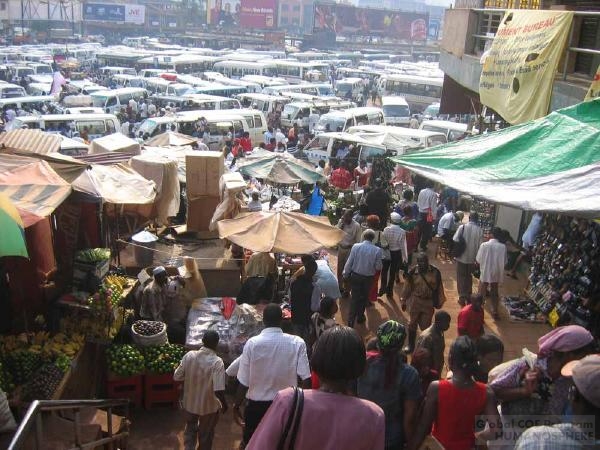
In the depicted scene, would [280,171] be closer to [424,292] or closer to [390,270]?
[390,270]

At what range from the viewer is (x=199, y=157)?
378 inches

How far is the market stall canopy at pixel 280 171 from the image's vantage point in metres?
10.8

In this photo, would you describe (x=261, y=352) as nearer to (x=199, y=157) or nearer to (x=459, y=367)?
(x=459, y=367)

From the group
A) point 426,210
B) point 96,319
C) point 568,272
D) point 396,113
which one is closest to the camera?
point 96,319

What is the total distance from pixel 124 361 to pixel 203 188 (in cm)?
442

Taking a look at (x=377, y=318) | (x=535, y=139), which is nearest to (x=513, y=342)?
(x=377, y=318)

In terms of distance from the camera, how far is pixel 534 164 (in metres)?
4.51

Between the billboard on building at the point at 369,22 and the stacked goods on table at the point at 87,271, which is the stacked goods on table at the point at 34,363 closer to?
the stacked goods on table at the point at 87,271

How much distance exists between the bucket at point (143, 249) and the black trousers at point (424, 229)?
16.2 ft

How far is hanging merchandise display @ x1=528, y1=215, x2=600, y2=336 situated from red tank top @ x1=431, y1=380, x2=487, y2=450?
4.24 meters

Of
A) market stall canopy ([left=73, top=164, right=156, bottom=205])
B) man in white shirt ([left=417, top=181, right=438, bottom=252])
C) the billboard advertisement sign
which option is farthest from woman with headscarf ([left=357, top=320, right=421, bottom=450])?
the billboard advertisement sign

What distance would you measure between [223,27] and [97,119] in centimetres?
5308

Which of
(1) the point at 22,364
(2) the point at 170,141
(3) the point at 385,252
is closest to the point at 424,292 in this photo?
(3) the point at 385,252

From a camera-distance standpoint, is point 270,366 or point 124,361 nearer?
point 270,366
